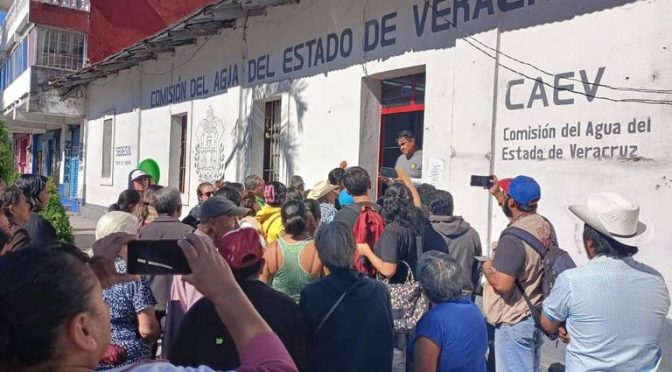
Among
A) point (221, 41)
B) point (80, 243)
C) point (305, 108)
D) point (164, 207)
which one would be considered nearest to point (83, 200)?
point (80, 243)

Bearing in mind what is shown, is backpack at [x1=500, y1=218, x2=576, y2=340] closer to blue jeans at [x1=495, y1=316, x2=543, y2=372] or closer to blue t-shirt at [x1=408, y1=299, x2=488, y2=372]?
blue jeans at [x1=495, y1=316, x2=543, y2=372]

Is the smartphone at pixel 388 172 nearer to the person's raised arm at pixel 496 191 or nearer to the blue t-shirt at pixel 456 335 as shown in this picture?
the person's raised arm at pixel 496 191

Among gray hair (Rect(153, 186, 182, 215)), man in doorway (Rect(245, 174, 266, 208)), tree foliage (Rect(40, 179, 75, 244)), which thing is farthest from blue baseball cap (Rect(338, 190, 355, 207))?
tree foliage (Rect(40, 179, 75, 244))

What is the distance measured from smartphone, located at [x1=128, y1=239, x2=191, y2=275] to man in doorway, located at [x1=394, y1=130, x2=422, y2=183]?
5384mm

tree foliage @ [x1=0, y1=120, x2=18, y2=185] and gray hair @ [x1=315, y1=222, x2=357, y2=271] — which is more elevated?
tree foliage @ [x1=0, y1=120, x2=18, y2=185]

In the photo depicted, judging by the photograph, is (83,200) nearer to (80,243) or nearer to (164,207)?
(80,243)

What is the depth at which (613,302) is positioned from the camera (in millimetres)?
2631

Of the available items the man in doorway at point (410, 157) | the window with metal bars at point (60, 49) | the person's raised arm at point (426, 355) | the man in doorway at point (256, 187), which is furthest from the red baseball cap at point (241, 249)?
the window with metal bars at point (60, 49)

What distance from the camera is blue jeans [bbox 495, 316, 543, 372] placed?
362cm

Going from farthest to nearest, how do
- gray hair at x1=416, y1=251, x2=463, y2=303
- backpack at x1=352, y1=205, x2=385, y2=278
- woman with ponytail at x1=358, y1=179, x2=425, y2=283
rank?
1. backpack at x1=352, y1=205, x2=385, y2=278
2. woman with ponytail at x1=358, y1=179, x2=425, y2=283
3. gray hair at x1=416, y1=251, x2=463, y2=303

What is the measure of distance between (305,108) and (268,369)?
811 centimetres

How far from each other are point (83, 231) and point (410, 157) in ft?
36.5

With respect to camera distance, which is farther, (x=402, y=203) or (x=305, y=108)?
(x=305, y=108)

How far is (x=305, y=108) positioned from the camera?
30.3ft
